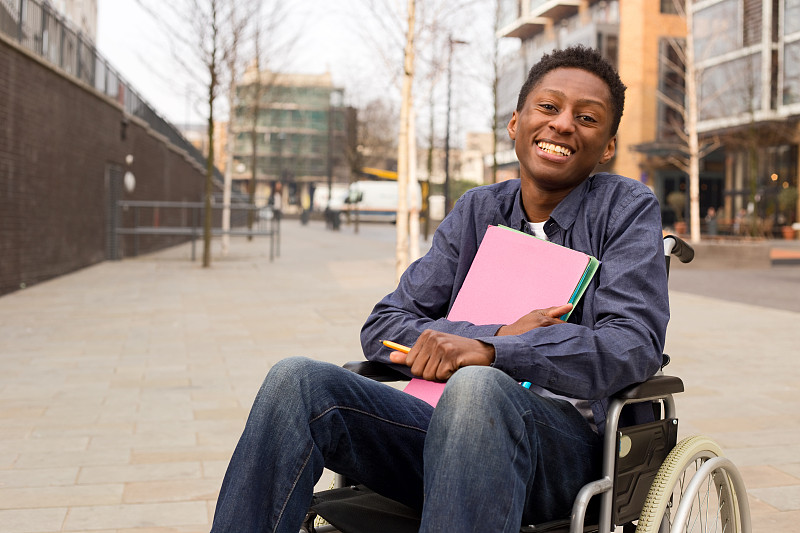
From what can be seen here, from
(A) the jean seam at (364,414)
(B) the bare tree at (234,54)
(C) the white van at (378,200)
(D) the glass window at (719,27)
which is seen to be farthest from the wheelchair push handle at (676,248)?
(C) the white van at (378,200)

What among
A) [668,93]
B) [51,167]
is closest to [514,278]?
[51,167]

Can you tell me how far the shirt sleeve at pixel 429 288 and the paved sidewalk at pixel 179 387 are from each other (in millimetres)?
1416

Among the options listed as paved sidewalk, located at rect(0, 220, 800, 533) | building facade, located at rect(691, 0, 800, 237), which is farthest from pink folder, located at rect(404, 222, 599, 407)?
building facade, located at rect(691, 0, 800, 237)

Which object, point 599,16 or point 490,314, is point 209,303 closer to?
point 490,314

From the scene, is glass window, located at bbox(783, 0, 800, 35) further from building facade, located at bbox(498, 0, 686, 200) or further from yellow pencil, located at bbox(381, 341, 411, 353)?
yellow pencil, located at bbox(381, 341, 411, 353)

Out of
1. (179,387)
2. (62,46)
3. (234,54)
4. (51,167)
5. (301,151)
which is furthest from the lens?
(301,151)

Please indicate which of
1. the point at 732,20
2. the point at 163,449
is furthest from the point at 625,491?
the point at 732,20

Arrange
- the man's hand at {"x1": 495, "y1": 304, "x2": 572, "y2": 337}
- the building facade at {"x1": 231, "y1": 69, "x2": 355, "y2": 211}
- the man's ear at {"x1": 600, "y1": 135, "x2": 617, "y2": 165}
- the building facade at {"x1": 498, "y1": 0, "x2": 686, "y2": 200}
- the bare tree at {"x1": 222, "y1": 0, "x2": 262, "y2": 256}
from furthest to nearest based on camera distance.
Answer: the building facade at {"x1": 231, "y1": 69, "x2": 355, "y2": 211} → the building facade at {"x1": 498, "y1": 0, "x2": 686, "y2": 200} → the bare tree at {"x1": 222, "y1": 0, "x2": 262, "y2": 256} → the man's ear at {"x1": 600, "y1": 135, "x2": 617, "y2": 165} → the man's hand at {"x1": 495, "y1": 304, "x2": 572, "y2": 337}

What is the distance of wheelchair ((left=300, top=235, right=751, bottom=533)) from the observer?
2166mm

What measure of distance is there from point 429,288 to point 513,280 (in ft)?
0.91

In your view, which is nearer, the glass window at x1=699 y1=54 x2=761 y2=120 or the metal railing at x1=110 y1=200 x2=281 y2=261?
the metal railing at x1=110 y1=200 x2=281 y2=261

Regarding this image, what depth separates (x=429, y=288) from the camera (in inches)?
105

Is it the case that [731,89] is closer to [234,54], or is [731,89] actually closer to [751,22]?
[751,22]

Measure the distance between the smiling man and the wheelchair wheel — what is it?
0.17 m
